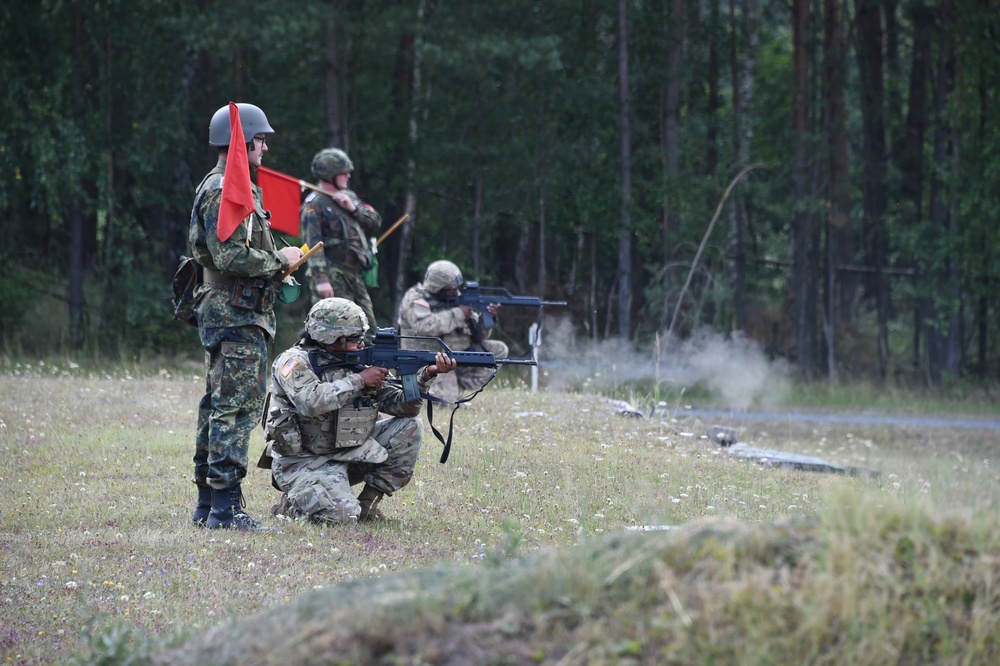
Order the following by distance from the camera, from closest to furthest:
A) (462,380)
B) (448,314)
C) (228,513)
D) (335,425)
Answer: (228,513)
(335,425)
(448,314)
(462,380)

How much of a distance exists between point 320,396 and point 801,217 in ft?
52.1

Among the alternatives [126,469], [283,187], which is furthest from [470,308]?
[126,469]

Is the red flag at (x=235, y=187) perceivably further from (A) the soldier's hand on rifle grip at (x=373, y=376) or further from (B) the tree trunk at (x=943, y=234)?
(B) the tree trunk at (x=943, y=234)

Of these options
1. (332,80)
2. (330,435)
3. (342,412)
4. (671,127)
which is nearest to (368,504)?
(330,435)

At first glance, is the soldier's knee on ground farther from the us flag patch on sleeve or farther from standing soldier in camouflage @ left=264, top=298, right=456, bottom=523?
the us flag patch on sleeve

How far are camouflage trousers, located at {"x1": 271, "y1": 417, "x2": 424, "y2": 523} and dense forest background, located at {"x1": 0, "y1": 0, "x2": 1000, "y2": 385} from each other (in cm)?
1239

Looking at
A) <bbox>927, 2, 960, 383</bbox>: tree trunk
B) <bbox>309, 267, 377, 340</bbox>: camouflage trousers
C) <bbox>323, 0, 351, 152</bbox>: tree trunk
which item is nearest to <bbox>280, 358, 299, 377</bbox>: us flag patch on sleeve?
<bbox>309, 267, 377, 340</bbox>: camouflage trousers

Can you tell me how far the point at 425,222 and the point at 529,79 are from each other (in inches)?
152

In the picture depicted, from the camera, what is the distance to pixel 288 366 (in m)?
7.66

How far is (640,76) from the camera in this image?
23312 mm

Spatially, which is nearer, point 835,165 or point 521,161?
point 521,161

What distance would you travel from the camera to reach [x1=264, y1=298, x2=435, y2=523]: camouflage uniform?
7.63 metres

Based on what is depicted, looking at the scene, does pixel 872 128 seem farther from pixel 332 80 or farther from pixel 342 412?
pixel 342 412

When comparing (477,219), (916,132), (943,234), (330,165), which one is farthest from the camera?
(916,132)
